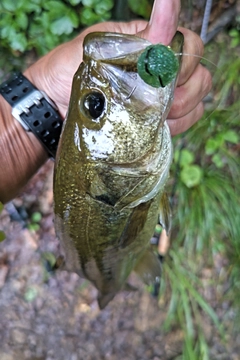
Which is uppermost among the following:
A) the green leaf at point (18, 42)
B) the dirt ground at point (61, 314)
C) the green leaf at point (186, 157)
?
the green leaf at point (18, 42)

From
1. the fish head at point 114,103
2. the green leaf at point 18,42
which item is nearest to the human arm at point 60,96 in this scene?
the fish head at point 114,103

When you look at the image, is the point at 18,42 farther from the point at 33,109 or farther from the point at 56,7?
the point at 33,109

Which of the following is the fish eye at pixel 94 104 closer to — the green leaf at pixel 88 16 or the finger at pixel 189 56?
the finger at pixel 189 56

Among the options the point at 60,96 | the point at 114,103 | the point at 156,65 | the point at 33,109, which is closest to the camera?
the point at 156,65

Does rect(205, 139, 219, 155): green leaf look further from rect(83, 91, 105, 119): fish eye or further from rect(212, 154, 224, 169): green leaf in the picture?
rect(83, 91, 105, 119): fish eye

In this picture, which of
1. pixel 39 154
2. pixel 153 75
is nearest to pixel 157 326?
pixel 39 154

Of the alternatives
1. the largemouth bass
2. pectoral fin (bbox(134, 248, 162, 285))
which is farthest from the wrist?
pectoral fin (bbox(134, 248, 162, 285))

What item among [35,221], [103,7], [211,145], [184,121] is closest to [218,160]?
[211,145]
